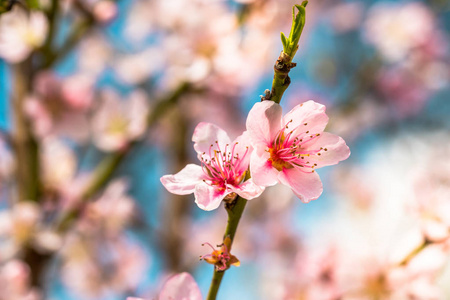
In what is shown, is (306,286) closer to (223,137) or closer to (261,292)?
(223,137)

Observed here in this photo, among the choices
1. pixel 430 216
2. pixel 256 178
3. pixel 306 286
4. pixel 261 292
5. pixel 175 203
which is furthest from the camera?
pixel 261 292

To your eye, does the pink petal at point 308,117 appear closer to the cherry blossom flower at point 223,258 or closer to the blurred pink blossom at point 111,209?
the cherry blossom flower at point 223,258

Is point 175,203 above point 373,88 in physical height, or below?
below

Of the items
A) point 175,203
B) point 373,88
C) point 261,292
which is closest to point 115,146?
point 175,203

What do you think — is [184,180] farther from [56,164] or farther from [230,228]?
[56,164]

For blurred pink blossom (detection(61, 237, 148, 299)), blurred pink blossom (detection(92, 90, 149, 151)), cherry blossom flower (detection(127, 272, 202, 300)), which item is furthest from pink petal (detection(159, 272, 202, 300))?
blurred pink blossom (detection(61, 237, 148, 299))

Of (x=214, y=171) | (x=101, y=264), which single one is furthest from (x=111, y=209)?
(x=214, y=171)

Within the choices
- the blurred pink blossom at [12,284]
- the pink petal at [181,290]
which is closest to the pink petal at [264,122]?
the pink petal at [181,290]

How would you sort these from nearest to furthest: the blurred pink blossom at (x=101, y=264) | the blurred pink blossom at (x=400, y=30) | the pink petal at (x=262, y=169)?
the pink petal at (x=262, y=169), the blurred pink blossom at (x=101, y=264), the blurred pink blossom at (x=400, y=30)

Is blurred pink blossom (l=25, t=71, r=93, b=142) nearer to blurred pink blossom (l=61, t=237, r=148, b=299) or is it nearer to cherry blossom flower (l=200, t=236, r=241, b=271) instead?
blurred pink blossom (l=61, t=237, r=148, b=299)
